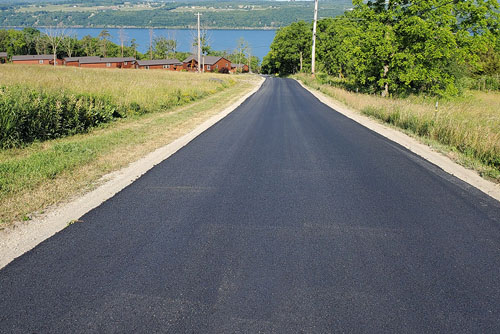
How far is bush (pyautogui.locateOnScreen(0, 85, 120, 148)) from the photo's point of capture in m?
8.59

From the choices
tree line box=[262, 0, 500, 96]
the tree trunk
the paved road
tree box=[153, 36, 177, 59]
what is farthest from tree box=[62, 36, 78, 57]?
the paved road

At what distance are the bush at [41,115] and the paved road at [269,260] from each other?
437cm

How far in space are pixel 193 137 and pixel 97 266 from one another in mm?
7239

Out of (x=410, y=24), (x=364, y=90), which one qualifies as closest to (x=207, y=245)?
(x=410, y=24)

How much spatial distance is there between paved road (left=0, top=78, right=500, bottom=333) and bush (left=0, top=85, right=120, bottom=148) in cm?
437

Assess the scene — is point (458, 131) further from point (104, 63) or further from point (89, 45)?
point (89, 45)

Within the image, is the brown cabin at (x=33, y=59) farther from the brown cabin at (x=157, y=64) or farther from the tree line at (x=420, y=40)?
the tree line at (x=420, y=40)

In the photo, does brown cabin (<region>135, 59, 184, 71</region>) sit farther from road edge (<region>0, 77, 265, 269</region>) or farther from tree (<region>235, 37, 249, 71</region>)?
road edge (<region>0, 77, 265, 269</region>)

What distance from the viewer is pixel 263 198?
571 centimetres

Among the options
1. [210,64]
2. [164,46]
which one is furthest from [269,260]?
[164,46]

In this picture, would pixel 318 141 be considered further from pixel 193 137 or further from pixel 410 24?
pixel 410 24

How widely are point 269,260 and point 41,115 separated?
8547 mm

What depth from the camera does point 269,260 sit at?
12.6 ft

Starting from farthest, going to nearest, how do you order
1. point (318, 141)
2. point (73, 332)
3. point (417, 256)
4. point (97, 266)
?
point (318, 141) → point (417, 256) → point (97, 266) → point (73, 332)
